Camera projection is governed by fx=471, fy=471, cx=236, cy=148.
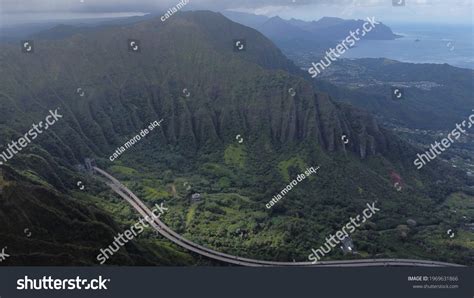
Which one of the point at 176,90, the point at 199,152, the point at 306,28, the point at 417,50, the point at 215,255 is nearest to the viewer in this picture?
the point at 215,255

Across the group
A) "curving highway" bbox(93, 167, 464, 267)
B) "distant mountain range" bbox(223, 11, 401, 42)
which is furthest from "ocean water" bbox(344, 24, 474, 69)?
"curving highway" bbox(93, 167, 464, 267)

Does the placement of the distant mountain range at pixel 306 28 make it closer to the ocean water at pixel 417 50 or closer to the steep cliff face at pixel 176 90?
the steep cliff face at pixel 176 90

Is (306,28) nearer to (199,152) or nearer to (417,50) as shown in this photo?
(199,152)

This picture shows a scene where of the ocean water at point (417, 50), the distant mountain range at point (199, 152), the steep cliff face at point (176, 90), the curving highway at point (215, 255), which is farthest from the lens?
the ocean water at point (417, 50)

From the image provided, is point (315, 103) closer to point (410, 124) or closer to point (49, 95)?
point (410, 124)

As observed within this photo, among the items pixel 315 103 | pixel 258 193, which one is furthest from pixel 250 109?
pixel 258 193

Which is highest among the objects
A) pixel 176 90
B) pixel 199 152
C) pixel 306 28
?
pixel 306 28

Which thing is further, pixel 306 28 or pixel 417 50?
pixel 417 50

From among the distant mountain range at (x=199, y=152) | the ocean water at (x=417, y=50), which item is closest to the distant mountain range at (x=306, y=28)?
the distant mountain range at (x=199, y=152)

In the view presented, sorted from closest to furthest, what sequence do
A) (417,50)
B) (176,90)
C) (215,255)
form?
(215,255) → (176,90) → (417,50)

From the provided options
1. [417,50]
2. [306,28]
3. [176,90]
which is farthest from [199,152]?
[417,50]
